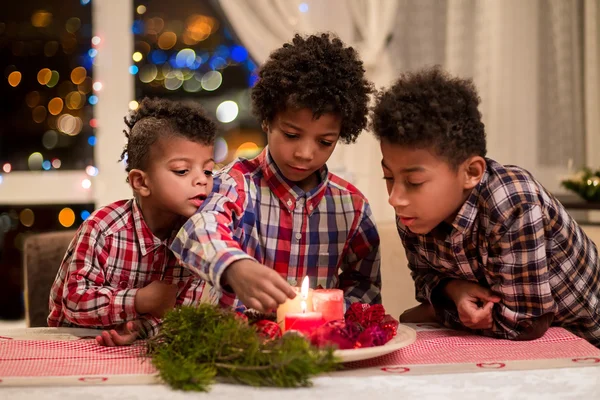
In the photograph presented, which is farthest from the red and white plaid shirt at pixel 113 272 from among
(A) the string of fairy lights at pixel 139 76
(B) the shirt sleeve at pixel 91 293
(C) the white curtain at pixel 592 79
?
(C) the white curtain at pixel 592 79

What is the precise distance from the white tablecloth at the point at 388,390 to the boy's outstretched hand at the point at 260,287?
0.45 ft

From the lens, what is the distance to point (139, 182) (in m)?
1.71

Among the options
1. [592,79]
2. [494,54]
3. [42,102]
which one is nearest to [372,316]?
[494,54]

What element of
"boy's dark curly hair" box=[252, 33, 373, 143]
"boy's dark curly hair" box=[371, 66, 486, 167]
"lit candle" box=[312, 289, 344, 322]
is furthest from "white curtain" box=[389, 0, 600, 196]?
"lit candle" box=[312, 289, 344, 322]

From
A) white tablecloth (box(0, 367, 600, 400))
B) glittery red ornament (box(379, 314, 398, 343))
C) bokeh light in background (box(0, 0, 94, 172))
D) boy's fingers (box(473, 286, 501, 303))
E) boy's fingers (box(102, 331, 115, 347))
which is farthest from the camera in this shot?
bokeh light in background (box(0, 0, 94, 172))

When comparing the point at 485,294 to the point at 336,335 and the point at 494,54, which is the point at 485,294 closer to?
the point at 336,335

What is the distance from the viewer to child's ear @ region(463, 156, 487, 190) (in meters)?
1.49

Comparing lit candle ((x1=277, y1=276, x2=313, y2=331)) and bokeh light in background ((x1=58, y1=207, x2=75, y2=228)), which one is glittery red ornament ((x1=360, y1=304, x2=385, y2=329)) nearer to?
lit candle ((x1=277, y1=276, x2=313, y2=331))

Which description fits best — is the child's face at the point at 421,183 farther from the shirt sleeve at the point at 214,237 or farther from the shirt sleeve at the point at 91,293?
the shirt sleeve at the point at 91,293

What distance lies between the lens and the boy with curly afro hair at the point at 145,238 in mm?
1586

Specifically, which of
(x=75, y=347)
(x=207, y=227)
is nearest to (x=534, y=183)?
(x=207, y=227)

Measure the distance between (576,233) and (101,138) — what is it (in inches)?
104

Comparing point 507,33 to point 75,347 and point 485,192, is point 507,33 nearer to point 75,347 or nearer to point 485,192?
point 485,192

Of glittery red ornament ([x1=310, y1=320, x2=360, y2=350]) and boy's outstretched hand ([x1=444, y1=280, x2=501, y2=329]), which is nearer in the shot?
glittery red ornament ([x1=310, y1=320, x2=360, y2=350])
